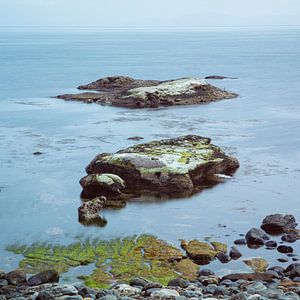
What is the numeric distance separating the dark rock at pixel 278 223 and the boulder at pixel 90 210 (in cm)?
594

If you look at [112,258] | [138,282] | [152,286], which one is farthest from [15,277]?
[152,286]

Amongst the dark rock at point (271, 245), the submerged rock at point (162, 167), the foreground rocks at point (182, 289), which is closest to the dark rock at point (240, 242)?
the dark rock at point (271, 245)

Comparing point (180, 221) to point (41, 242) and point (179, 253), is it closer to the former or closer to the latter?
point (179, 253)

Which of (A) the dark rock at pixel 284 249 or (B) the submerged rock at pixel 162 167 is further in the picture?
(B) the submerged rock at pixel 162 167

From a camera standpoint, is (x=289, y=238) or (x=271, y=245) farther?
(x=289, y=238)

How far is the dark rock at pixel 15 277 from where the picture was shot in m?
18.4

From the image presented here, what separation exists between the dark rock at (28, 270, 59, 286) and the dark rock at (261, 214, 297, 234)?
308 inches

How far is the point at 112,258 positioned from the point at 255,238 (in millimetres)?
4490

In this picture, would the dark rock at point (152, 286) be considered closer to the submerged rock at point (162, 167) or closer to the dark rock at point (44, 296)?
the dark rock at point (44, 296)

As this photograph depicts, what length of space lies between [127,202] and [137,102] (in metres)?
27.0

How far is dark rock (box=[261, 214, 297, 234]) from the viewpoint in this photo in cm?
2302

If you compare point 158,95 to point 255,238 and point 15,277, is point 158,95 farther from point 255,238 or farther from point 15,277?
point 15,277

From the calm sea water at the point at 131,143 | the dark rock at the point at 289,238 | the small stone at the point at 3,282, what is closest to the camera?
the small stone at the point at 3,282

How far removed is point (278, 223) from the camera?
23125 mm
